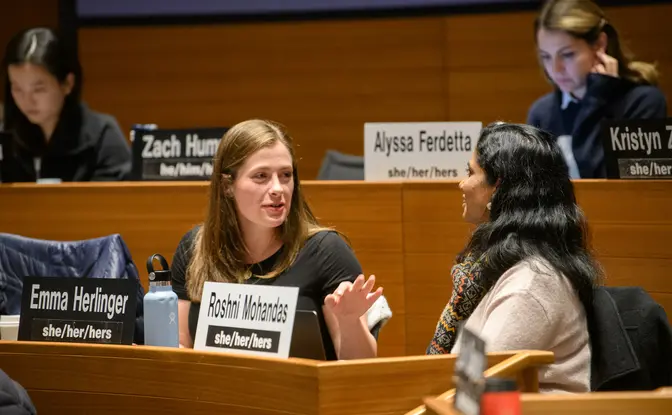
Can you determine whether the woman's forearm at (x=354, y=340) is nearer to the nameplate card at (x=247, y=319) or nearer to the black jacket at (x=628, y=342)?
the nameplate card at (x=247, y=319)

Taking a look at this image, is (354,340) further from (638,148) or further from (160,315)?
(638,148)

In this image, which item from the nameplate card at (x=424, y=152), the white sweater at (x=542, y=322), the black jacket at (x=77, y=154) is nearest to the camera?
the white sweater at (x=542, y=322)

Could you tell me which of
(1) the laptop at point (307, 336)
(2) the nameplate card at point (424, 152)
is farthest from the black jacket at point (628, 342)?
(2) the nameplate card at point (424, 152)

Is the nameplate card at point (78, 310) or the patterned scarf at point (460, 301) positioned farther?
the patterned scarf at point (460, 301)

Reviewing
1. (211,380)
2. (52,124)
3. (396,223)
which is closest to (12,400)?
(211,380)

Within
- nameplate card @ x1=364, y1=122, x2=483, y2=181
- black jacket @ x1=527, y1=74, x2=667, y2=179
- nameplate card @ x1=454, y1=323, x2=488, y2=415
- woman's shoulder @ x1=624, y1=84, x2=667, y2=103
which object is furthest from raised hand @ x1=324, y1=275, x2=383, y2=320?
woman's shoulder @ x1=624, y1=84, x2=667, y2=103

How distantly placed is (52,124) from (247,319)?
8.62ft

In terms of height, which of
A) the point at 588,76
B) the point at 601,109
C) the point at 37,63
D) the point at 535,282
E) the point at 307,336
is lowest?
the point at 307,336

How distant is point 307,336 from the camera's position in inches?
92.9

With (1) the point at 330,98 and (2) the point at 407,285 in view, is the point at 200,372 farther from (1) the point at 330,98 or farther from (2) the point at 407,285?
(1) the point at 330,98

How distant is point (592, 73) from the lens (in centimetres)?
426

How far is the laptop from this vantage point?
2346 mm

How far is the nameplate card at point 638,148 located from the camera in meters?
3.48

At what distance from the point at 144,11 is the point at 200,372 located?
4.88 meters
